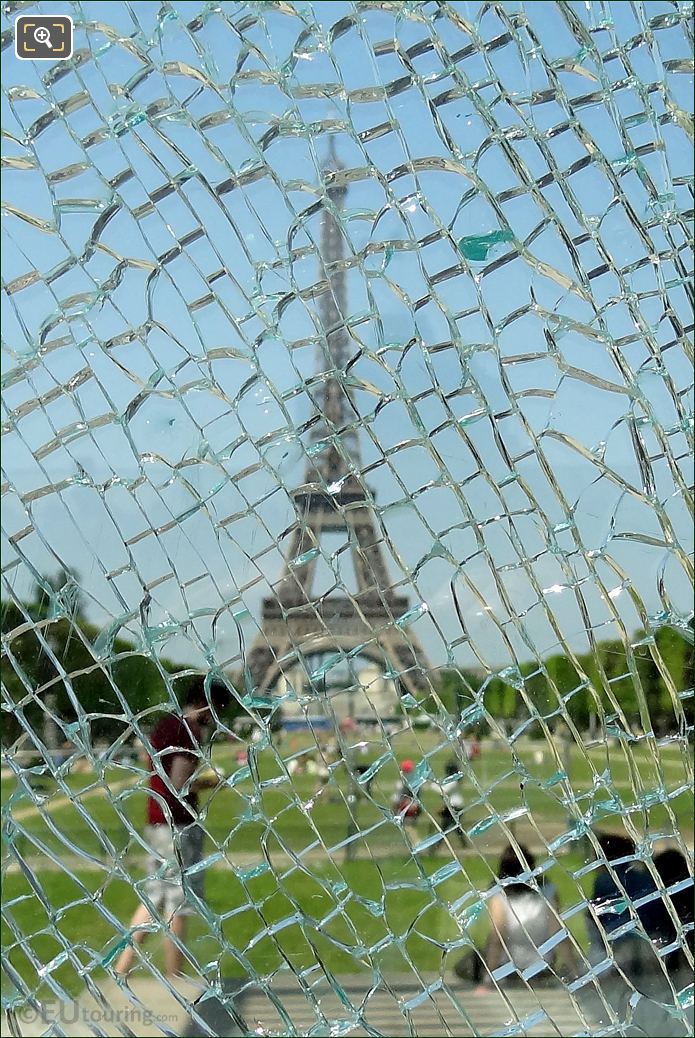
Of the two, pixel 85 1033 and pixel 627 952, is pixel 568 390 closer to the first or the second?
pixel 627 952

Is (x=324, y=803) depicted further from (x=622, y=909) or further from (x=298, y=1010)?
(x=622, y=909)

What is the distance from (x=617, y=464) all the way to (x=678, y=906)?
19.8 inches

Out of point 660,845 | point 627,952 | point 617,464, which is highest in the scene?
point 617,464

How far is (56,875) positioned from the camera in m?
0.87

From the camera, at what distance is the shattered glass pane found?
0.86m

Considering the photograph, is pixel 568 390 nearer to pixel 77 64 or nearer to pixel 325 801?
pixel 325 801

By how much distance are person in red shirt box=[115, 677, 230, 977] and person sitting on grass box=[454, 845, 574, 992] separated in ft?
1.02

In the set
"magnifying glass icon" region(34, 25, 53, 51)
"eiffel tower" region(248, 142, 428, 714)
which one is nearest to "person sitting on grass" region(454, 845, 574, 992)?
"eiffel tower" region(248, 142, 428, 714)

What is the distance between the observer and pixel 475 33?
0.89 metres

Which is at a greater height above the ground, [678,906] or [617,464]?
[617,464]

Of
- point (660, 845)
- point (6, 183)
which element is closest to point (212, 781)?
point (660, 845)

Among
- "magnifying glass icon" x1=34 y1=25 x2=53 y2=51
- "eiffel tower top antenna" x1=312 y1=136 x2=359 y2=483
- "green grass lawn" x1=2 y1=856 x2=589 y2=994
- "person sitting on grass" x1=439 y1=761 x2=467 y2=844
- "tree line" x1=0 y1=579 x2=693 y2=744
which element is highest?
"magnifying glass icon" x1=34 y1=25 x2=53 y2=51

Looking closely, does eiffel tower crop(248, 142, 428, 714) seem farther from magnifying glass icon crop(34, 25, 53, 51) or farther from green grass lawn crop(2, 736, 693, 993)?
magnifying glass icon crop(34, 25, 53, 51)

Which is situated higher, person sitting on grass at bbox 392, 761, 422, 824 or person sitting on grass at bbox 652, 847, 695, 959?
person sitting on grass at bbox 392, 761, 422, 824
